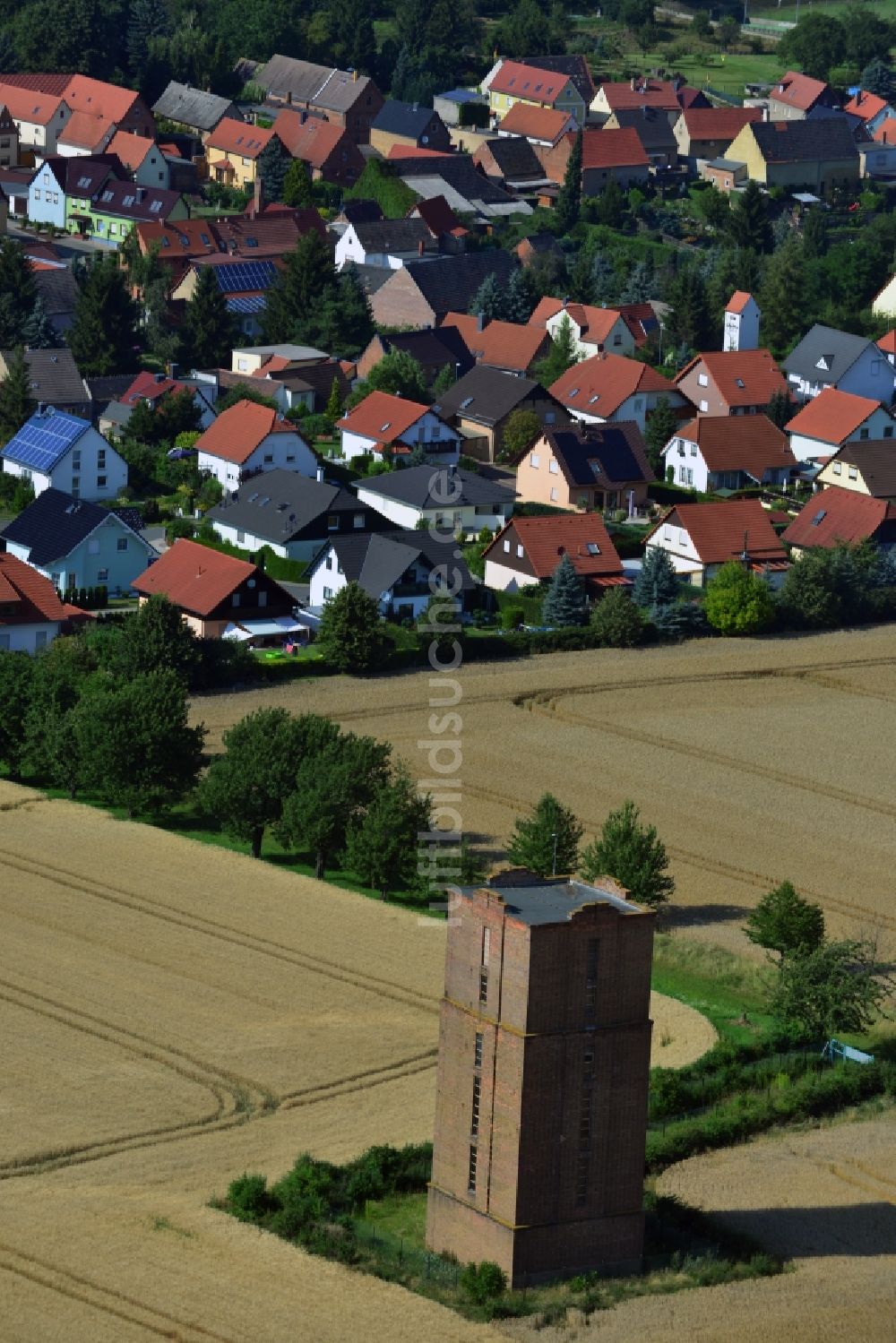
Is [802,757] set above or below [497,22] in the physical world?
below

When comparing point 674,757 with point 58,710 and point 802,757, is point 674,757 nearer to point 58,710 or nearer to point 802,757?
point 802,757

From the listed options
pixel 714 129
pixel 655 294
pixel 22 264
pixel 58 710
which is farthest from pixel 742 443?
pixel 714 129

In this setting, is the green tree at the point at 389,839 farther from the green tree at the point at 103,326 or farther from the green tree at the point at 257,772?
the green tree at the point at 103,326

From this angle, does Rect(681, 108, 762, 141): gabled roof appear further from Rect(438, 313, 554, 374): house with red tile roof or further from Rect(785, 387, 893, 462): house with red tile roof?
Rect(785, 387, 893, 462): house with red tile roof

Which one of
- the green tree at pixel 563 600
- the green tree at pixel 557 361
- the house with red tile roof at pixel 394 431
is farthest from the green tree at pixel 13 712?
the green tree at pixel 557 361

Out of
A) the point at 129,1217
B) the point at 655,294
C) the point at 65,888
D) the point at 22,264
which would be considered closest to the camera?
the point at 129,1217

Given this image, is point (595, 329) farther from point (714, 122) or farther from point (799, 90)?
point (799, 90)

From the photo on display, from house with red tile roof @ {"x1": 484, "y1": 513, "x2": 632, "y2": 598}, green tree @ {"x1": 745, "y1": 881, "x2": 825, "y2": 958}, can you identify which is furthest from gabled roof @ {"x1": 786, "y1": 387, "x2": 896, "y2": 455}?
green tree @ {"x1": 745, "y1": 881, "x2": 825, "y2": 958}
